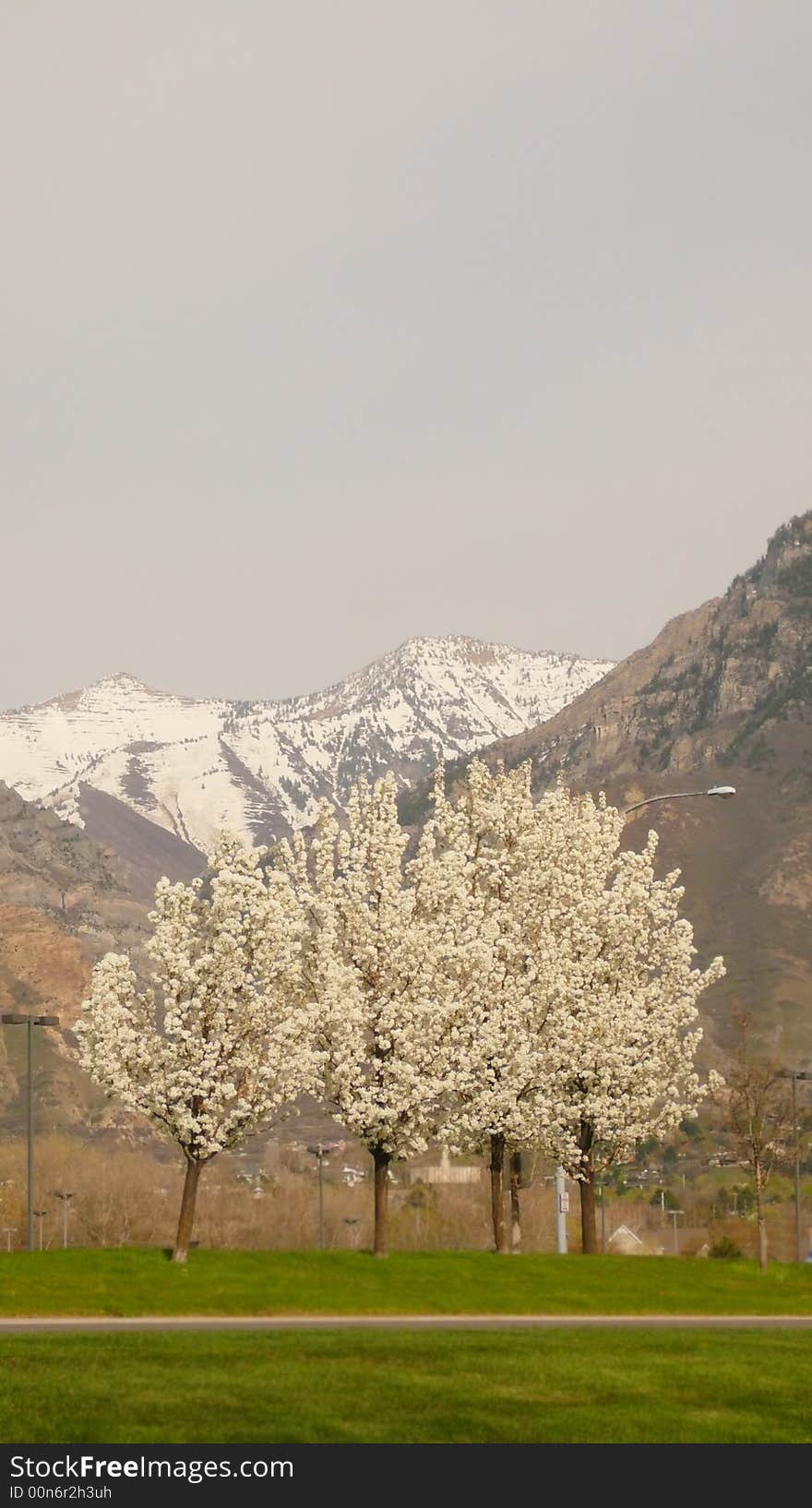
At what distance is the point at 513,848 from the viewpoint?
64.2 meters

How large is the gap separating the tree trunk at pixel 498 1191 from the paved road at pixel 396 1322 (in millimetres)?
14870

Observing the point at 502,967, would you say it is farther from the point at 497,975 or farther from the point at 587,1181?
the point at 587,1181

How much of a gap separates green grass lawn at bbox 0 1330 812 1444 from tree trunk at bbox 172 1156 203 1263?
64.8 ft

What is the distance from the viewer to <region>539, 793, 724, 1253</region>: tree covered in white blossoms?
198 feet

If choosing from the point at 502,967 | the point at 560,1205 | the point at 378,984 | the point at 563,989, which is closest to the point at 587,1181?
the point at 560,1205

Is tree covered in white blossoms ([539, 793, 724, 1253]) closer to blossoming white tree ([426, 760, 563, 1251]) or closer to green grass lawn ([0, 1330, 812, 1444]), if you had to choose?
blossoming white tree ([426, 760, 563, 1251])

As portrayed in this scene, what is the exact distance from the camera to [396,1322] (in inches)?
1548

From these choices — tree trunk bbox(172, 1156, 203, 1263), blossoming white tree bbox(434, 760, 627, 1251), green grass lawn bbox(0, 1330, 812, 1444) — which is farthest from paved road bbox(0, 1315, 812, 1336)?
blossoming white tree bbox(434, 760, 627, 1251)

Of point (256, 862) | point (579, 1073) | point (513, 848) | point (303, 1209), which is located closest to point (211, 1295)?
point (256, 862)

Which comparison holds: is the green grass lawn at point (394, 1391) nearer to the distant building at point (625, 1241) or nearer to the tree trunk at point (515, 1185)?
the tree trunk at point (515, 1185)
